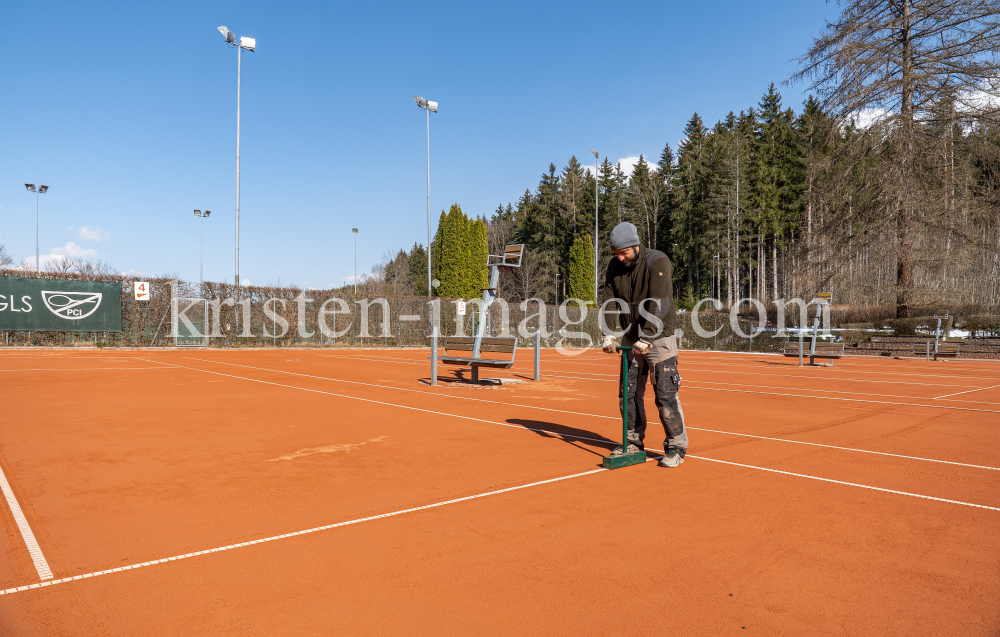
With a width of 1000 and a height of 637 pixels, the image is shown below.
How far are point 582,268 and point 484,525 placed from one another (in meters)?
62.3

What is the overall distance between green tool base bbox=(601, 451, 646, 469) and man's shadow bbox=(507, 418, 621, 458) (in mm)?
414

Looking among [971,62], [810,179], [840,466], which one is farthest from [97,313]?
[971,62]

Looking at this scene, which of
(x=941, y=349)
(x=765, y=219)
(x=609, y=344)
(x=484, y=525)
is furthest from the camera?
(x=765, y=219)

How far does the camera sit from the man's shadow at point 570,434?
6.45 m

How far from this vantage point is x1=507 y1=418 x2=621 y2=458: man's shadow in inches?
254

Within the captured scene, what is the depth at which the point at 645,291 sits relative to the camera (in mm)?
5402

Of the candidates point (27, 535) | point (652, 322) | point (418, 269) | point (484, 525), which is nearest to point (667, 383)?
point (652, 322)

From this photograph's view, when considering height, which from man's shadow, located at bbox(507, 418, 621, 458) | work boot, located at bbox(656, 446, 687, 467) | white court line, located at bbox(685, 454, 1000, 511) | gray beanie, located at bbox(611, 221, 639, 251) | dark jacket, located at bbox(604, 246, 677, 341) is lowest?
man's shadow, located at bbox(507, 418, 621, 458)

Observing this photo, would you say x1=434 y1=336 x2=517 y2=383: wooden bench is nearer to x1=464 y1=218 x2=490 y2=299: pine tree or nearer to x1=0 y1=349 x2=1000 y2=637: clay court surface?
x1=0 y1=349 x2=1000 y2=637: clay court surface

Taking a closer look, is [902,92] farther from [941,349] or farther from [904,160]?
[941,349]

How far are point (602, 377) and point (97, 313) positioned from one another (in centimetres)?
1864

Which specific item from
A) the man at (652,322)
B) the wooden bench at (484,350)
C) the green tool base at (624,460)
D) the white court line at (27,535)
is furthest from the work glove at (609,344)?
the wooden bench at (484,350)

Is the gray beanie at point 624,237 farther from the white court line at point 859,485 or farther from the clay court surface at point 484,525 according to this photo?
the white court line at point 859,485

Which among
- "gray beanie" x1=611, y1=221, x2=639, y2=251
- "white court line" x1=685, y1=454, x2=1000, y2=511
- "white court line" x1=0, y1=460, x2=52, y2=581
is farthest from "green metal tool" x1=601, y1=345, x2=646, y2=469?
"white court line" x1=0, y1=460, x2=52, y2=581
